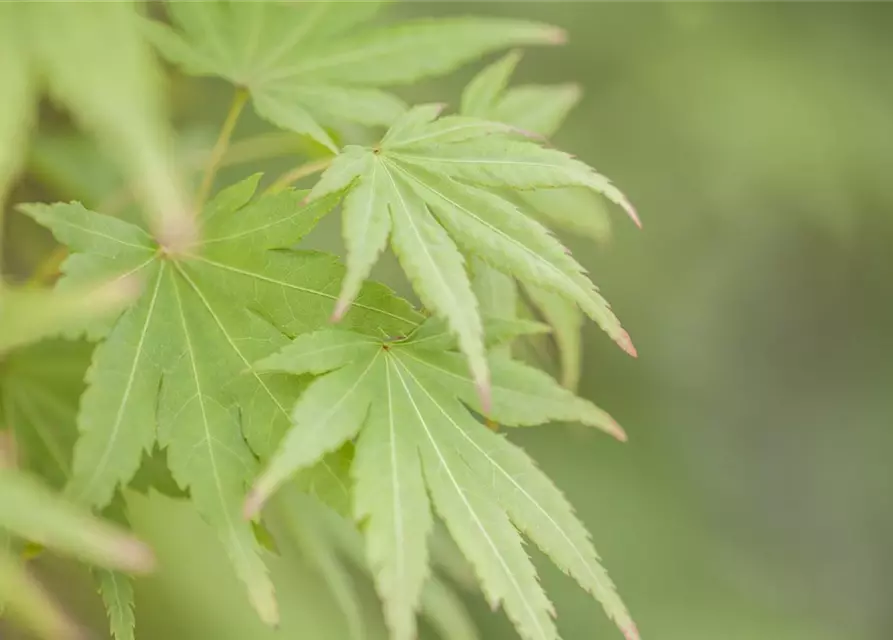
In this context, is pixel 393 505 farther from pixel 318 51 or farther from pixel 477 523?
pixel 318 51

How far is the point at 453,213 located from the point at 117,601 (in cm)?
35

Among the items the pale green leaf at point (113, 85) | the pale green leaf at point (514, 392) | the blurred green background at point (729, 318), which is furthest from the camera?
the blurred green background at point (729, 318)

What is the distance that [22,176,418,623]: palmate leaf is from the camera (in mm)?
521

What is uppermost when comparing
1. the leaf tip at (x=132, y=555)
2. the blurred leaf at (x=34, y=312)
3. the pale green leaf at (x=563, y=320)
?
the pale green leaf at (x=563, y=320)

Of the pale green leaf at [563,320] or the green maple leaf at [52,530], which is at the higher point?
the pale green leaf at [563,320]

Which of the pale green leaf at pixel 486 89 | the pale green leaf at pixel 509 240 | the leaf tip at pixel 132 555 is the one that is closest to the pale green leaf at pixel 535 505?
the pale green leaf at pixel 509 240

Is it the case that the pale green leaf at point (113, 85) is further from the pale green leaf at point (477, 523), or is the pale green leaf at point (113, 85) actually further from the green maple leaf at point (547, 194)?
the green maple leaf at point (547, 194)

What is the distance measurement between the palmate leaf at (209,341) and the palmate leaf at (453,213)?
0.14ft

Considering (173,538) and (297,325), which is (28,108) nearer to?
(297,325)

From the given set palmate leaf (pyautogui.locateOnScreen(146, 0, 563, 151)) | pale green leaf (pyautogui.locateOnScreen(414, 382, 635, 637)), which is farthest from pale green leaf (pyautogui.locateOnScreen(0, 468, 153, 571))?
palmate leaf (pyautogui.locateOnScreen(146, 0, 563, 151))

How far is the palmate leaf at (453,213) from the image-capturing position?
49cm

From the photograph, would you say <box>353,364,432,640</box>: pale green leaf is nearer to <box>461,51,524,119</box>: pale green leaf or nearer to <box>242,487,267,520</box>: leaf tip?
<box>242,487,267,520</box>: leaf tip

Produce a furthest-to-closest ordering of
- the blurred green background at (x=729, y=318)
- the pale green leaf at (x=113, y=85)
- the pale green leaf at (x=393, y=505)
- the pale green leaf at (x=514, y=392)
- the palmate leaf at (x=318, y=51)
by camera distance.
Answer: the blurred green background at (x=729, y=318) < the palmate leaf at (x=318, y=51) < the pale green leaf at (x=514, y=392) < the pale green leaf at (x=393, y=505) < the pale green leaf at (x=113, y=85)

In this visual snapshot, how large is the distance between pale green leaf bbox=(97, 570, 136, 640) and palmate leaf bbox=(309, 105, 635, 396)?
0.82 feet
